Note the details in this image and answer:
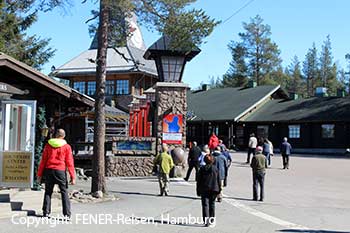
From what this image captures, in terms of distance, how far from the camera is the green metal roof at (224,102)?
46.0 metres

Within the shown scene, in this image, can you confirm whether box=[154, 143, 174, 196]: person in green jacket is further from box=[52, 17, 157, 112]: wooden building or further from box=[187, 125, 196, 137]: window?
box=[187, 125, 196, 137]: window

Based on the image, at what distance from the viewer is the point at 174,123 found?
71.9 feet

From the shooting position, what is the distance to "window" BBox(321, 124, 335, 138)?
4150cm

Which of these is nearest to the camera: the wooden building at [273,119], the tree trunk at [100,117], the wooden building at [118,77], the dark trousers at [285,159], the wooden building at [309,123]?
the tree trunk at [100,117]

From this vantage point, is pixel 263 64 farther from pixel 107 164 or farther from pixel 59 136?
pixel 59 136

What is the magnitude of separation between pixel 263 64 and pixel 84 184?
6107cm

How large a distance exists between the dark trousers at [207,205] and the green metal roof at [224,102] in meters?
33.6

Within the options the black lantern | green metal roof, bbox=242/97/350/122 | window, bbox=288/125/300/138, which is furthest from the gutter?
the black lantern

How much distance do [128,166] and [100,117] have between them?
6.74m

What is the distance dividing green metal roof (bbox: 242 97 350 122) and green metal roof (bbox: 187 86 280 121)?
1.19 metres

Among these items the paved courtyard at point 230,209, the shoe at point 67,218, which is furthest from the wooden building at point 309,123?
the shoe at point 67,218

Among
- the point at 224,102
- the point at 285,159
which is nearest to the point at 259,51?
the point at 224,102

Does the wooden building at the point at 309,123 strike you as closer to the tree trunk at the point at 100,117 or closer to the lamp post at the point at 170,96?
the lamp post at the point at 170,96

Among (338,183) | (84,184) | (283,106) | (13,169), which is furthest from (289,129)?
(13,169)
